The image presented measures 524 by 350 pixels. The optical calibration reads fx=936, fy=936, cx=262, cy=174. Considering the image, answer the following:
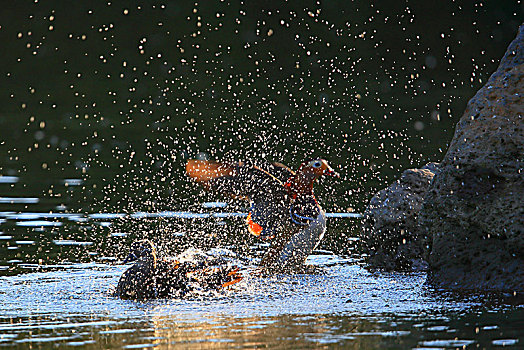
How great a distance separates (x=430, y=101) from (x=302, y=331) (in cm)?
1945

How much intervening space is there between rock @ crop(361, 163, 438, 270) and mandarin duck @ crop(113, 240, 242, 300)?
7.27 ft

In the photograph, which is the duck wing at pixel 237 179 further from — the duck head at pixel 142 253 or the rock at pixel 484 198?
the rock at pixel 484 198

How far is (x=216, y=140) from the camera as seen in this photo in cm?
2064

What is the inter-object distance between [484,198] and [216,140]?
38.2ft

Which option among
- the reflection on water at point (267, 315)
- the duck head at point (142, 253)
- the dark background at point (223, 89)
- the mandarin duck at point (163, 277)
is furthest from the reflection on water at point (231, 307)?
the dark background at point (223, 89)

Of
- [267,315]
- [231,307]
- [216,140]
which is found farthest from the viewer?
[216,140]

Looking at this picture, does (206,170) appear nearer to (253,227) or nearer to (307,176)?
(253,227)

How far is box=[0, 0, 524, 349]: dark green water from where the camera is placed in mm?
8172

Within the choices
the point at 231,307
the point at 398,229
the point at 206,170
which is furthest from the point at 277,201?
the point at 231,307

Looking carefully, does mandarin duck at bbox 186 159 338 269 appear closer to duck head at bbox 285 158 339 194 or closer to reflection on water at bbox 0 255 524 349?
duck head at bbox 285 158 339 194

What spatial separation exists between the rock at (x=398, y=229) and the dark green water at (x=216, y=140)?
0.47 metres

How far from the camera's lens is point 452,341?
733cm

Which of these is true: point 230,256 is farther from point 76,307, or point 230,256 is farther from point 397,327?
point 397,327

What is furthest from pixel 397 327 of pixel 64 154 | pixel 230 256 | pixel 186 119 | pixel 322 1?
pixel 322 1
